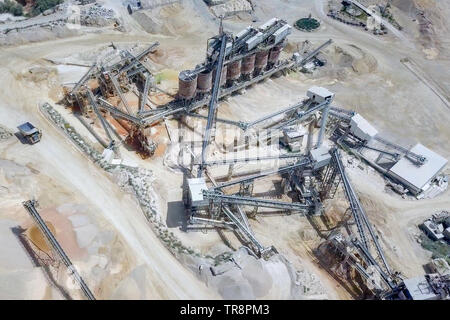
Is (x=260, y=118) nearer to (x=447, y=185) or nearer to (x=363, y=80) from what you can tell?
(x=363, y=80)

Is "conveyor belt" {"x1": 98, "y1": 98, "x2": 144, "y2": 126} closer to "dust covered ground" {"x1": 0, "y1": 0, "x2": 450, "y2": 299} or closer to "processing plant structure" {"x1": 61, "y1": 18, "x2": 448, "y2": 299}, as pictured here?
"processing plant structure" {"x1": 61, "y1": 18, "x2": 448, "y2": 299}

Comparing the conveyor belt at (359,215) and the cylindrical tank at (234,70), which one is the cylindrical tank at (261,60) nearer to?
the cylindrical tank at (234,70)

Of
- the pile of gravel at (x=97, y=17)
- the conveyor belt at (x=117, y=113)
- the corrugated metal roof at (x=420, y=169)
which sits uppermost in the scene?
the pile of gravel at (x=97, y=17)

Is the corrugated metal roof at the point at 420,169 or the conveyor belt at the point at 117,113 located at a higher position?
the conveyor belt at the point at 117,113

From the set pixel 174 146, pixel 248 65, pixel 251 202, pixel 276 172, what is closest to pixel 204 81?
pixel 248 65

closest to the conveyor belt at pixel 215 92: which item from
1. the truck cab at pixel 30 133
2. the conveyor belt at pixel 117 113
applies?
the conveyor belt at pixel 117 113

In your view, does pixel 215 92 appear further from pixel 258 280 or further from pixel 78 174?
pixel 258 280
